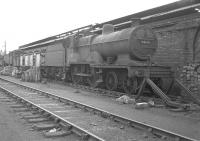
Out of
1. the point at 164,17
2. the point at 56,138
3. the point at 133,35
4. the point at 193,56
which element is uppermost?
the point at 164,17

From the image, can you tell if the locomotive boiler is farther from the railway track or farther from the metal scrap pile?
the railway track

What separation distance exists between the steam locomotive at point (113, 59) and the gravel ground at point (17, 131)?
5.66 metres

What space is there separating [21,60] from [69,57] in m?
17.4

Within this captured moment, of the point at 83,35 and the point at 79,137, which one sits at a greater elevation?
the point at 83,35

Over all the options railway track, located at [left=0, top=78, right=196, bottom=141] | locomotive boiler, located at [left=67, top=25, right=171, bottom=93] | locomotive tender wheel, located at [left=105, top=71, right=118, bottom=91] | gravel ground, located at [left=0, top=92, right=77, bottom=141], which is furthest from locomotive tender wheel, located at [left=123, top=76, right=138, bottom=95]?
gravel ground, located at [left=0, top=92, right=77, bottom=141]

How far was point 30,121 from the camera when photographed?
7.68 metres

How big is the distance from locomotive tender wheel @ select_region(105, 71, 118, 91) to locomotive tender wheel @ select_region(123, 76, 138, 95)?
0.56m

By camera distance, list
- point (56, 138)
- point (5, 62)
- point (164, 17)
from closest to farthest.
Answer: point (56, 138), point (164, 17), point (5, 62)

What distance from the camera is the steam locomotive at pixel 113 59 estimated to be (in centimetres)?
1280

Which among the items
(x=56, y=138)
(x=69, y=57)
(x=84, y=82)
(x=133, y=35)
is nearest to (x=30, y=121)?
(x=56, y=138)

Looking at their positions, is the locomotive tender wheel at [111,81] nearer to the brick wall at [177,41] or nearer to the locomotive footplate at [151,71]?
the locomotive footplate at [151,71]

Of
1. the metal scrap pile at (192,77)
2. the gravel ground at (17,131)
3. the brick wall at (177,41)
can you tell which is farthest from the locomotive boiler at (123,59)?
the gravel ground at (17,131)

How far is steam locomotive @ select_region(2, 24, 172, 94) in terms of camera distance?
12.8 m

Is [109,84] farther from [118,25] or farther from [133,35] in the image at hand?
[118,25]
